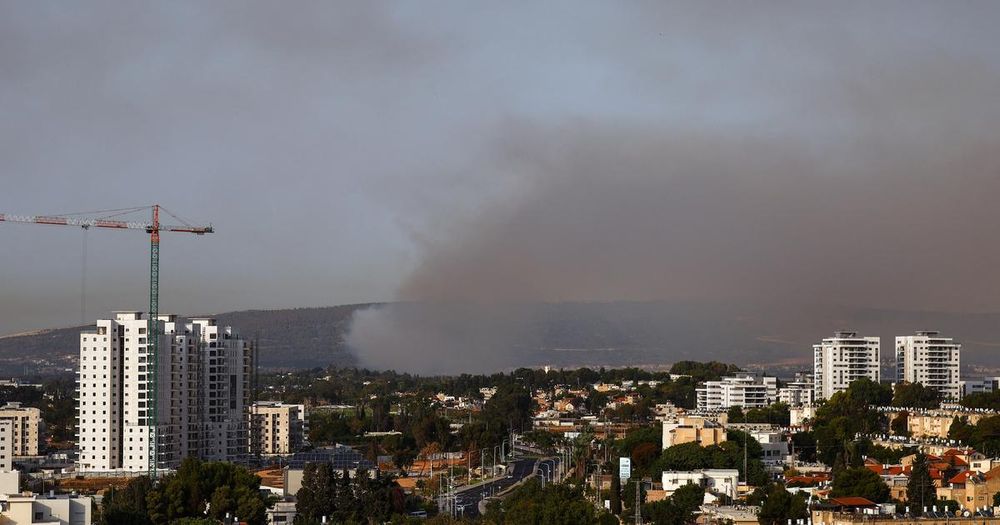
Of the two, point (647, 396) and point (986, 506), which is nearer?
point (986, 506)

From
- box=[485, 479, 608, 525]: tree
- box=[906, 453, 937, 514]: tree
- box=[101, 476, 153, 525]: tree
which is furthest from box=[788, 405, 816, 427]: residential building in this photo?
box=[101, 476, 153, 525]: tree

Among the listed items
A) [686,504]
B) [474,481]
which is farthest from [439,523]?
[474,481]

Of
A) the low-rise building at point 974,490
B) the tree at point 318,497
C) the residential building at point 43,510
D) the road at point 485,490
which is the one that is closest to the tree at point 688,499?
the low-rise building at point 974,490

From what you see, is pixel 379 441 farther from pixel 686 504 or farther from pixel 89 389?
pixel 686 504

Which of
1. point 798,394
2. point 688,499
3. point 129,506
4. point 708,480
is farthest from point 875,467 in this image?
point 798,394

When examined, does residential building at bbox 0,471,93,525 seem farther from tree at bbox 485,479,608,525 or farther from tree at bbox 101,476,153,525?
tree at bbox 485,479,608,525

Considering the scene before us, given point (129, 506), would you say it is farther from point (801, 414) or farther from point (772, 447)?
point (801, 414)
